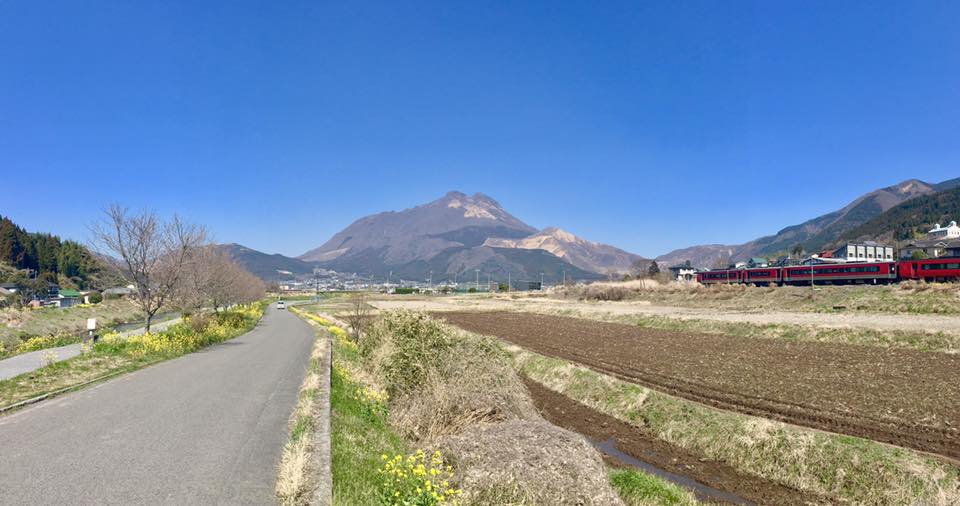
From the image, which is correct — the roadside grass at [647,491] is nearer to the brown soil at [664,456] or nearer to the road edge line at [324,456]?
the brown soil at [664,456]

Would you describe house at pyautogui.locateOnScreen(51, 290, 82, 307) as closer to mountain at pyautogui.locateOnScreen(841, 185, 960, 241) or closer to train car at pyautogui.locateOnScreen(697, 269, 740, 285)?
train car at pyautogui.locateOnScreen(697, 269, 740, 285)

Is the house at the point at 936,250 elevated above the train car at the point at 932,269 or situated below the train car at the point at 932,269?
above

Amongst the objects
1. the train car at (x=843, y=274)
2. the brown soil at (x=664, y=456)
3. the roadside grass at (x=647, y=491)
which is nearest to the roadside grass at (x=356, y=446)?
the roadside grass at (x=647, y=491)

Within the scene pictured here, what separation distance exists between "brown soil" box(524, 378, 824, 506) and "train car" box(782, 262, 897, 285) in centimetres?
5969

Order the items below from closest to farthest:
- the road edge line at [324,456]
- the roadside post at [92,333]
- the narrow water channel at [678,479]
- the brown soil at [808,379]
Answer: the road edge line at [324,456] < the narrow water channel at [678,479] < the brown soil at [808,379] < the roadside post at [92,333]

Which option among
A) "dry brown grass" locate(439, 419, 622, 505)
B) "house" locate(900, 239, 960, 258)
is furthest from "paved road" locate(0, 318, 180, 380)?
"house" locate(900, 239, 960, 258)

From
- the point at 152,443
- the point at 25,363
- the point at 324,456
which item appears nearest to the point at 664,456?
the point at 324,456

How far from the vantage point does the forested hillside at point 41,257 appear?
309ft

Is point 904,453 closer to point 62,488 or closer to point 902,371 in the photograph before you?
point 902,371

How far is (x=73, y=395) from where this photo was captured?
38.1ft

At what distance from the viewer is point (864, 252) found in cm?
12000

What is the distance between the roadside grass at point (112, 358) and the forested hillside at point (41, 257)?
275ft

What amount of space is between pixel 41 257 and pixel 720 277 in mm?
125152

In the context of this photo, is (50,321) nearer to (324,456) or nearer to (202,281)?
(202,281)
